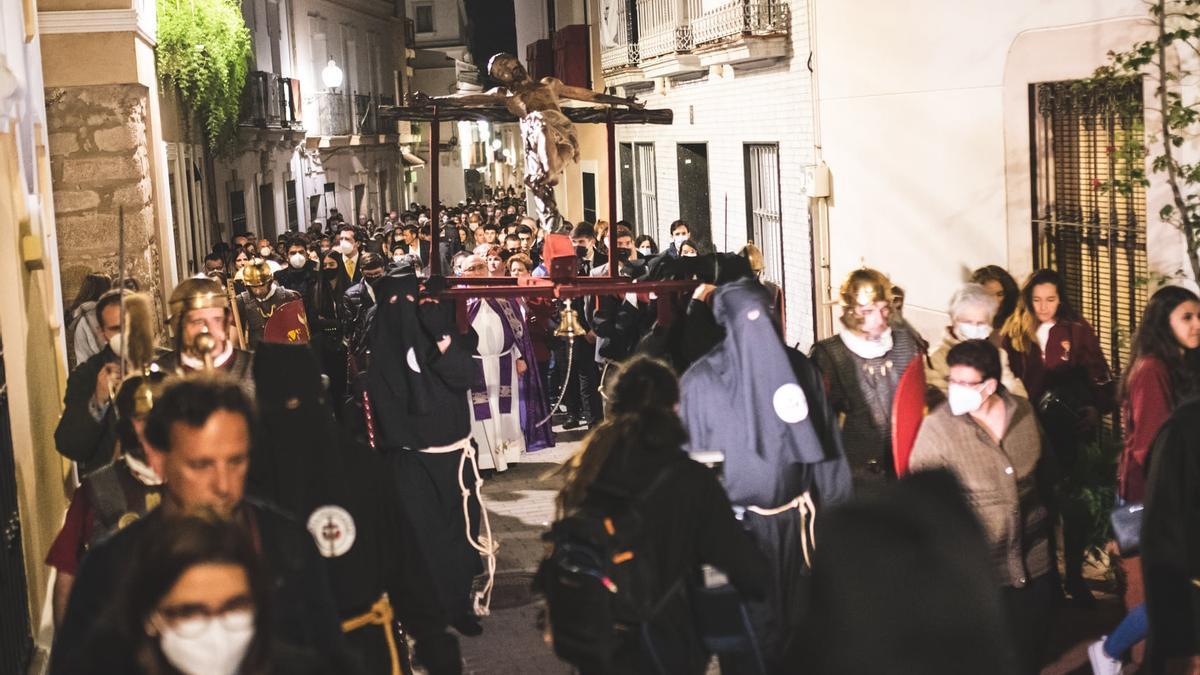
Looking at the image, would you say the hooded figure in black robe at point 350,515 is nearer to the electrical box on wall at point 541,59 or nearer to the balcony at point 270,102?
the balcony at point 270,102

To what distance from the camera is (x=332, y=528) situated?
15.8 ft

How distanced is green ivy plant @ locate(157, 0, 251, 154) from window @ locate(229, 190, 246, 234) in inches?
154

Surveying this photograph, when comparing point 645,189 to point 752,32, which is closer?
point 752,32

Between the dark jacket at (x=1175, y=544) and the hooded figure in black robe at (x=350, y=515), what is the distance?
87.9 inches

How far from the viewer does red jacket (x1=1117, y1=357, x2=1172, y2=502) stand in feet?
21.4

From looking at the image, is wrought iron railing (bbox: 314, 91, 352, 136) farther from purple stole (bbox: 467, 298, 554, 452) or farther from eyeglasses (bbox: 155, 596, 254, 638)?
eyeglasses (bbox: 155, 596, 254, 638)

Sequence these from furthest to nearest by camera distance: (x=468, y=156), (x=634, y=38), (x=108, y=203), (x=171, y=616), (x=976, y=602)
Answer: (x=468, y=156) → (x=634, y=38) → (x=108, y=203) → (x=976, y=602) → (x=171, y=616)

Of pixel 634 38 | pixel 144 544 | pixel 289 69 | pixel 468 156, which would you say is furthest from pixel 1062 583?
pixel 468 156

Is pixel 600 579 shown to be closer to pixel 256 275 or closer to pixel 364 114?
pixel 256 275

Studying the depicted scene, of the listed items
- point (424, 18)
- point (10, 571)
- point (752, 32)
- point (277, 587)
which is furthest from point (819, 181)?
point (424, 18)

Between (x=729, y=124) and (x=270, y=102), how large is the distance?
15257 millimetres

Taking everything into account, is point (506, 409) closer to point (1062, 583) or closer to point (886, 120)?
point (886, 120)

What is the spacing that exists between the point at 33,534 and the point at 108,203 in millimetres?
5913

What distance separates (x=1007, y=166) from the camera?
1094cm
